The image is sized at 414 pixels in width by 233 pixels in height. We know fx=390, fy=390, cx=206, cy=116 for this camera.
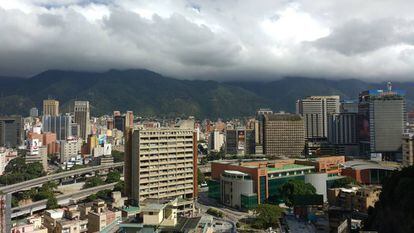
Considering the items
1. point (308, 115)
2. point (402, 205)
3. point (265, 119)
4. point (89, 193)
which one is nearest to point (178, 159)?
point (89, 193)

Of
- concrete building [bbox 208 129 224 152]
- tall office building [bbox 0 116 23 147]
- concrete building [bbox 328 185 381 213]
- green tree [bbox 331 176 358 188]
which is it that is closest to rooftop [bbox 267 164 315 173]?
green tree [bbox 331 176 358 188]

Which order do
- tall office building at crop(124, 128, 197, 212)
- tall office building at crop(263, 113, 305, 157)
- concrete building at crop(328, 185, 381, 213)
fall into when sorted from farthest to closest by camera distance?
tall office building at crop(263, 113, 305, 157), tall office building at crop(124, 128, 197, 212), concrete building at crop(328, 185, 381, 213)

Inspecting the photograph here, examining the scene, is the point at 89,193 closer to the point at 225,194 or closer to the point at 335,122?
the point at 225,194

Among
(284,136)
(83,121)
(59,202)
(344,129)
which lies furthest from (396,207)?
(83,121)

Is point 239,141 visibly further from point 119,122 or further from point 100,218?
point 100,218

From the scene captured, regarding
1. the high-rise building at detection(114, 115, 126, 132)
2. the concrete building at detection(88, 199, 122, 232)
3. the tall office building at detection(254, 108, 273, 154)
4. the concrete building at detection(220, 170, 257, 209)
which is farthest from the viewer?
the high-rise building at detection(114, 115, 126, 132)

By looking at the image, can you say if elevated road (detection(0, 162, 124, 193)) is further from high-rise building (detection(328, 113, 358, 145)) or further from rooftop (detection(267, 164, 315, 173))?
high-rise building (detection(328, 113, 358, 145))
